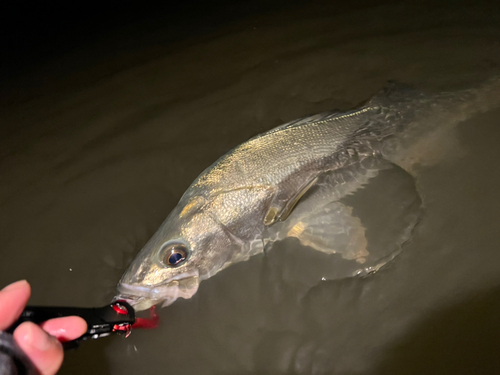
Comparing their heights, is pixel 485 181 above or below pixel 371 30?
below

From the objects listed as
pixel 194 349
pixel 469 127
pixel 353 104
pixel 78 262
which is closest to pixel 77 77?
pixel 78 262

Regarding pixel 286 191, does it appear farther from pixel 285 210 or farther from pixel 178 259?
pixel 178 259

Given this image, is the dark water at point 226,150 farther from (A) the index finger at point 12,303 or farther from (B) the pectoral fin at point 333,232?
(A) the index finger at point 12,303

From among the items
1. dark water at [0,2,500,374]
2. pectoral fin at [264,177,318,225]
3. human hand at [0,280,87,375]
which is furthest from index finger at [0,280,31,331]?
pectoral fin at [264,177,318,225]

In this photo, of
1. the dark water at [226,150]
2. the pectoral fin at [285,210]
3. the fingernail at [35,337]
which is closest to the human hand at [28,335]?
the fingernail at [35,337]

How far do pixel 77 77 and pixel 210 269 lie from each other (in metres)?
3.53

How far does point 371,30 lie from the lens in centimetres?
388

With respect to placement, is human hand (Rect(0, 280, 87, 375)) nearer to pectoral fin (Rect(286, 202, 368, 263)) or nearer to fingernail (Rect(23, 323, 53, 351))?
fingernail (Rect(23, 323, 53, 351))

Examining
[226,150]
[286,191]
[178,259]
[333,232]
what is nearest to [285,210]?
[286,191]

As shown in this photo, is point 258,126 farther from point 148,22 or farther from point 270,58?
point 148,22

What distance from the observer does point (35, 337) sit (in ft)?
3.44

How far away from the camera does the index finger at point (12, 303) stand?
3.48ft

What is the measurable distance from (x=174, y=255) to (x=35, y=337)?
2.87ft

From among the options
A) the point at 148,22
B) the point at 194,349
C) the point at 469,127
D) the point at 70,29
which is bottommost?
the point at 194,349
